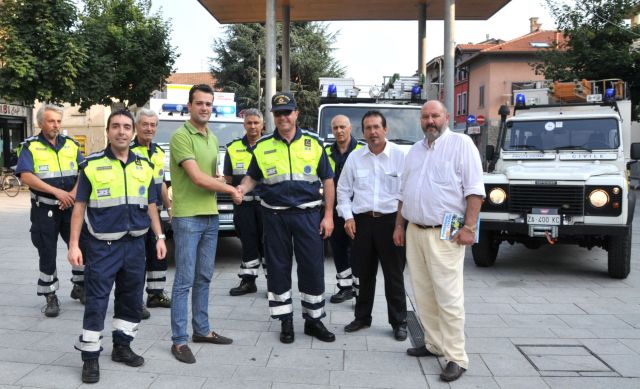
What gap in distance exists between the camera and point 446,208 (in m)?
4.21

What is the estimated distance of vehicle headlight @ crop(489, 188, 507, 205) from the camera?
285 inches

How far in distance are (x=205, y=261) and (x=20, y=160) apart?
2258mm

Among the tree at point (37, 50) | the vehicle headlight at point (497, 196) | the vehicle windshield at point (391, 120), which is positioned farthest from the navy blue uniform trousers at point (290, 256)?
the tree at point (37, 50)

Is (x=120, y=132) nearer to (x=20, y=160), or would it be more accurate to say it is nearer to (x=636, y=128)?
(x=20, y=160)

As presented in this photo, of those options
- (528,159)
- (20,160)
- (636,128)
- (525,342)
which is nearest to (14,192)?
(20,160)

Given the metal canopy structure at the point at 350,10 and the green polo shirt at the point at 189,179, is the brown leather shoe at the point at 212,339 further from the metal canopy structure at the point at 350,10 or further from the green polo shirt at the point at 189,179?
the metal canopy structure at the point at 350,10

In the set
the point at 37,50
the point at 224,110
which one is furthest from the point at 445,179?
the point at 37,50

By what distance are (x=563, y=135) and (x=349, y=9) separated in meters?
11.0

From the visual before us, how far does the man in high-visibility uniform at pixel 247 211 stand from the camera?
6547mm

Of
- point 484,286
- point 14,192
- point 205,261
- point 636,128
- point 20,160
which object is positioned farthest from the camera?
point 636,128

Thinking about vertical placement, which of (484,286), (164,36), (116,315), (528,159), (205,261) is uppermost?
(164,36)

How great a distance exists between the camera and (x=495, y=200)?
23.9ft

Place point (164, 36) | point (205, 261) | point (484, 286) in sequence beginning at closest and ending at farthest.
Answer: point (205, 261)
point (484, 286)
point (164, 36)

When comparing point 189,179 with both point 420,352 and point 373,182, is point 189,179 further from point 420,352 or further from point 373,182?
point 420,352
